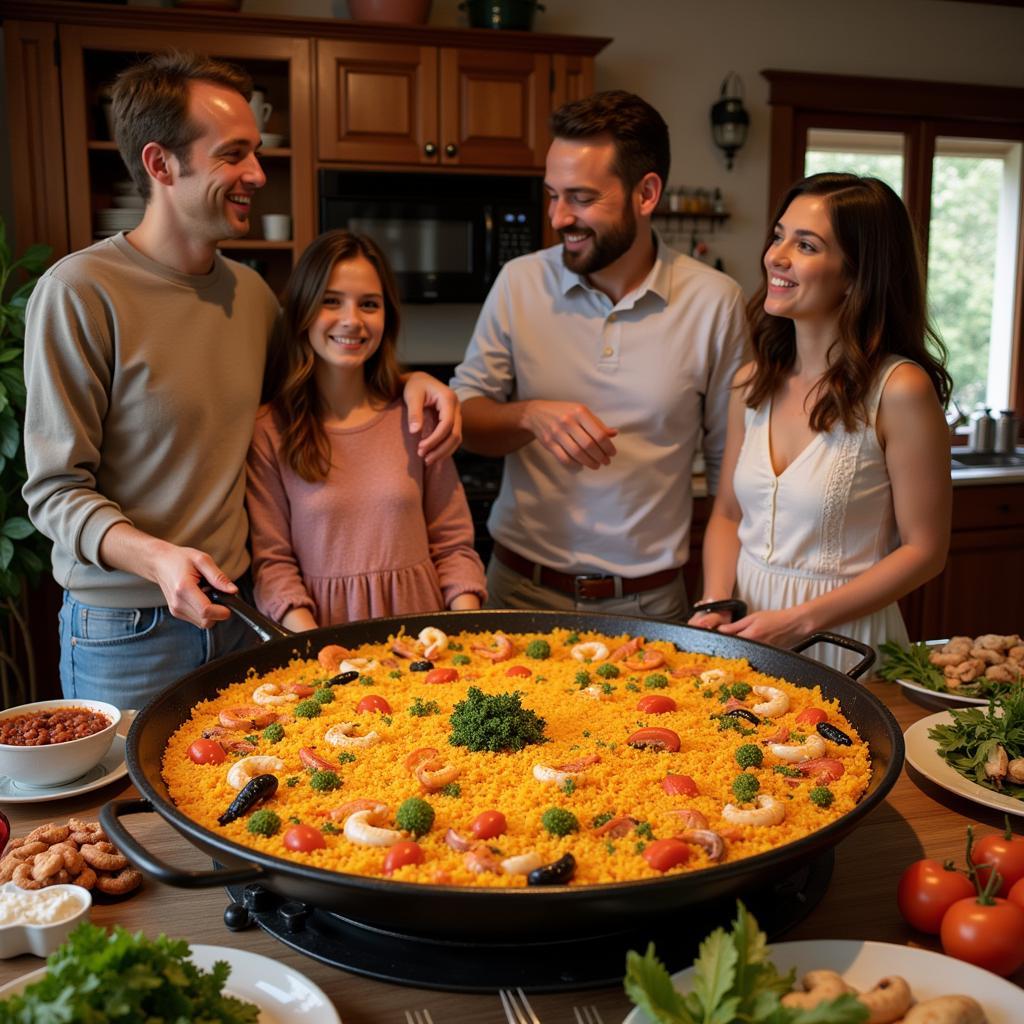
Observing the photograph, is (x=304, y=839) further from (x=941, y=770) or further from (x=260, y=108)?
(x=260, y=108)

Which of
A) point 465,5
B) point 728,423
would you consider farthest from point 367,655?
point 465,5

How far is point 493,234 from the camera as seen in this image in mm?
4203

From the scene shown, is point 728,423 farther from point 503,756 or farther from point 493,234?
point 493,234

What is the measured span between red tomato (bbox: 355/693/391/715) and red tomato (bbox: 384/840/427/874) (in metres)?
0.47

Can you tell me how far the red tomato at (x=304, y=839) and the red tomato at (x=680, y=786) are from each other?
1.47 feet

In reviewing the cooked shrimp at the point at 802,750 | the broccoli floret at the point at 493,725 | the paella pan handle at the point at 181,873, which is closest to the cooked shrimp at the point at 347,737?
the broccoli floret at the point at 493,725

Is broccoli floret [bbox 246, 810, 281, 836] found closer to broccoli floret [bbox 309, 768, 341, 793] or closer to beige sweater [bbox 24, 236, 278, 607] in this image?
broccoli floret [bbox 309, 768, 341, 793]

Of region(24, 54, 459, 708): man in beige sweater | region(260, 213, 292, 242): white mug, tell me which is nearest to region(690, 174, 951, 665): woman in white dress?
region(24, 54, 459, 708): man in beige sweater

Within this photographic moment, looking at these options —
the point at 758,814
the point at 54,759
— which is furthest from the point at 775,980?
the point at 54,759

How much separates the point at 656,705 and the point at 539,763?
0.92 ft

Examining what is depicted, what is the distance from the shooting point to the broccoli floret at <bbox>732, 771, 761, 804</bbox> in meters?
1.33

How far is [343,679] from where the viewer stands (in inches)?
A: 69.9

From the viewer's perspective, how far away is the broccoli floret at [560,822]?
1.25 meters

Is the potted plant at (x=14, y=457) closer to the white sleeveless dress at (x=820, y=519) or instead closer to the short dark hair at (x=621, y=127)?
the short dark hair at (x=621, y=127)
